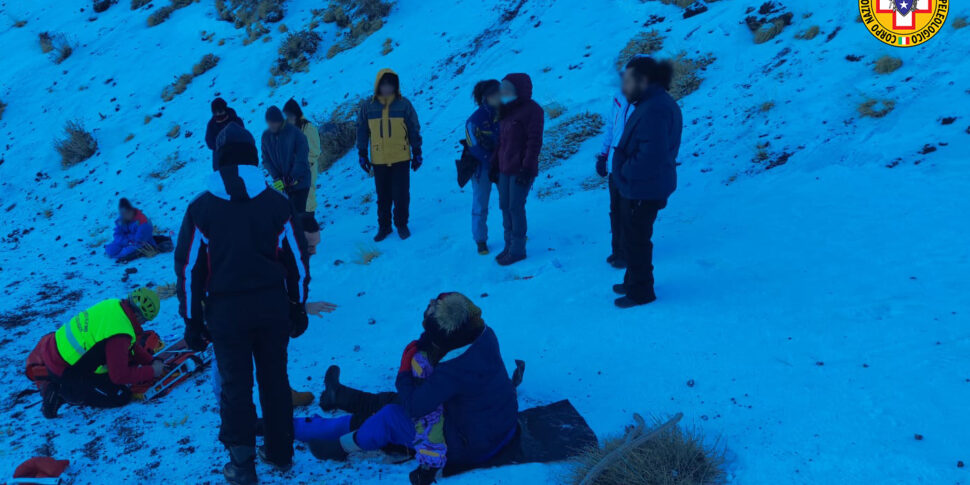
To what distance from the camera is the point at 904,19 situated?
8586 mm

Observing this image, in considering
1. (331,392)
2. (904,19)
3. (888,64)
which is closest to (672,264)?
(331,392)

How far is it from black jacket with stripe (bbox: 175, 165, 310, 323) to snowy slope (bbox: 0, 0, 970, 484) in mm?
1148

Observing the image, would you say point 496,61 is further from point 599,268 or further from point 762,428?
point 762,428

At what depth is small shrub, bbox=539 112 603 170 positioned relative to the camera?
8578 millimetres

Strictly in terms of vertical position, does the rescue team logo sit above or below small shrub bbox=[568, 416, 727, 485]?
above

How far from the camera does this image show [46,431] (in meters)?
4.01

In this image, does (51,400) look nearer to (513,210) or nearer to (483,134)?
(513,210)

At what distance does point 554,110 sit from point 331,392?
660 cm

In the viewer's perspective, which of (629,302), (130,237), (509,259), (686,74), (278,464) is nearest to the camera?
(278,464)

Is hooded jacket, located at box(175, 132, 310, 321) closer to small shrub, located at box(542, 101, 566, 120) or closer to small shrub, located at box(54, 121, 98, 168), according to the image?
small shrub, located at box(542, 101, 566, 120)

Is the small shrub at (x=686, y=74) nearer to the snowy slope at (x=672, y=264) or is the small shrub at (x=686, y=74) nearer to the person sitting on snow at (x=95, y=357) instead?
the snowy slope at (x=672, y=264)

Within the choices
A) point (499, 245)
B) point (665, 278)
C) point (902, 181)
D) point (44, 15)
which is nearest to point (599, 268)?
point (665, 278)

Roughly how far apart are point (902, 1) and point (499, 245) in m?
7.01

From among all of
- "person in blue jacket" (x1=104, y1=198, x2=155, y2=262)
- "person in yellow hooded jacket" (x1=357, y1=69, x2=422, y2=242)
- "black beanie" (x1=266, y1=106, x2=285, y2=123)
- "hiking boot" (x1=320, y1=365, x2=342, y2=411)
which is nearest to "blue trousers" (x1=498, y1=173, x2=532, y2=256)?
"person in yellow hooded jacket" (x1=357, y1=69, x2=422, y2=242)
